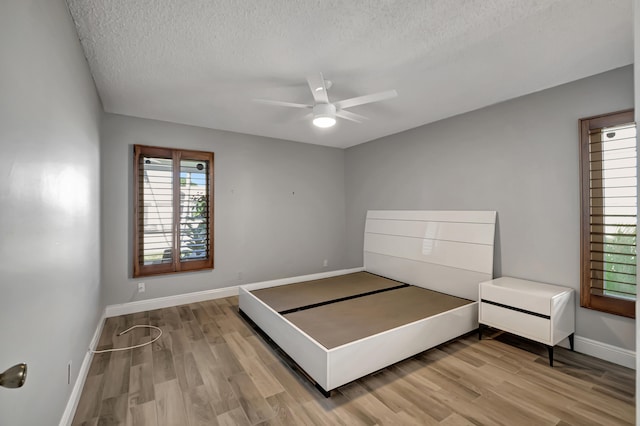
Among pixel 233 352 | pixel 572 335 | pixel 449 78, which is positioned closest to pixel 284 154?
pixel 449 78

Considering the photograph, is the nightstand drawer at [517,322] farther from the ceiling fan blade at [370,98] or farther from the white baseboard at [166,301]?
the white baseboard at [166,301]

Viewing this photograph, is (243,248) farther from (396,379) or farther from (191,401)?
(396,379)

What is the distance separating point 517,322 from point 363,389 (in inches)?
64.3

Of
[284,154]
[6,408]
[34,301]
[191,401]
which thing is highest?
[284,154]

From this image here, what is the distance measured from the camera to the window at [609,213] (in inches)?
97.6

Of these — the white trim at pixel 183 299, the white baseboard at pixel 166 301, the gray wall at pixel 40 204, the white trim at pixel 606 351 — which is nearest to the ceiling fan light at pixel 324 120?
the gray wall at pixel 40 204

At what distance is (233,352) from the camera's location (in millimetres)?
2783

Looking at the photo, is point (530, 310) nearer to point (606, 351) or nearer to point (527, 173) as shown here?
point (606, 351)

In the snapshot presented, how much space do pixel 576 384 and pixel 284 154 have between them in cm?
446

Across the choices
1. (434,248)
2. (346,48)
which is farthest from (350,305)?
(346,48)

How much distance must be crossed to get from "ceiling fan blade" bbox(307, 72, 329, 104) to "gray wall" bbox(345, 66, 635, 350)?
4.65 ft

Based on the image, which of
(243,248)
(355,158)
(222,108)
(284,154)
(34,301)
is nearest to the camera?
(34,301)

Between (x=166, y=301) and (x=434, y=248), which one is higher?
(x=434, y=248)

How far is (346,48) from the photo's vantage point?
221cm
